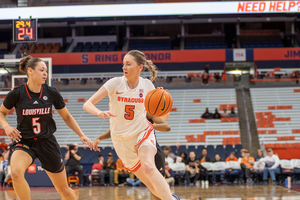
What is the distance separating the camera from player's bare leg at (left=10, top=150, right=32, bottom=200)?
334 centimetres

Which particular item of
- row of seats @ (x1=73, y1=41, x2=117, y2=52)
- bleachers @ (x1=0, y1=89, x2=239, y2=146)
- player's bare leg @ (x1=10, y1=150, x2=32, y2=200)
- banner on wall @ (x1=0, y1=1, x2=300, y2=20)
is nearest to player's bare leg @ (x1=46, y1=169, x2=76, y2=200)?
player's bare leg @ (x1=10, y1=150, x2=32, y2=200)

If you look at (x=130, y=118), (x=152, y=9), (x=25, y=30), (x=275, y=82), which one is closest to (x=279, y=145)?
(x=275, y=82)

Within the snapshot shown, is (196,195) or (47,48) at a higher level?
(47,48)

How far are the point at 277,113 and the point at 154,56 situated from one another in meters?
8.84

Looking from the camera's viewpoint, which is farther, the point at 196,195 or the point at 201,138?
the point at 201,138

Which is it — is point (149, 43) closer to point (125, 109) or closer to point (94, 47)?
point (94, 47)

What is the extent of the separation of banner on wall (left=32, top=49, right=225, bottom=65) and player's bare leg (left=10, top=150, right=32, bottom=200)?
747 inches

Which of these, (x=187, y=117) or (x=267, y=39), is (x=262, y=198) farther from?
(x=267, y=39)

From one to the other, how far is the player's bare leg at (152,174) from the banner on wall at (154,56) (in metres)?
19.1

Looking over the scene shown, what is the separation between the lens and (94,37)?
25.6 meters

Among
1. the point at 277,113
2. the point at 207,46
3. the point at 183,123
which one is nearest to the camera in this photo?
the point at 183,123

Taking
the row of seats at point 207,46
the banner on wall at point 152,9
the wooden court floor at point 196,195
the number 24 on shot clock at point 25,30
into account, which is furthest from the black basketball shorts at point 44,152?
the row of seats at point 207,46

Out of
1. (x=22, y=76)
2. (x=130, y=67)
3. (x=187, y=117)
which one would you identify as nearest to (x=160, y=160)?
(x=130, y=67)

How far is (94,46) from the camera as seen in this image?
950 inches
